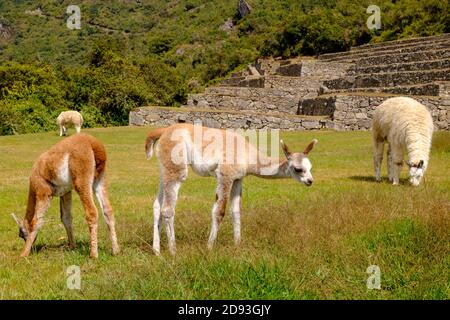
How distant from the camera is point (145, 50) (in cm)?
8612

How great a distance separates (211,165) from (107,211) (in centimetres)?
135

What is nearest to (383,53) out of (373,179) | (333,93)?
(333,93)

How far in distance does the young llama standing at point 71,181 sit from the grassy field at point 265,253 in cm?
34

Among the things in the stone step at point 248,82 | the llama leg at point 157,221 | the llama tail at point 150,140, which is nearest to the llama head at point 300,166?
the llama leg at point 157,221

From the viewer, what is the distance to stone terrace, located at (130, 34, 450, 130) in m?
27.0

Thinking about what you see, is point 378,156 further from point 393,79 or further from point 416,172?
point 393,79

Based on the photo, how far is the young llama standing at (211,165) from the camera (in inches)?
247

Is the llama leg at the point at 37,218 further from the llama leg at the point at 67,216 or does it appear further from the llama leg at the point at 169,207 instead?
the llama leg at the point at 169,207

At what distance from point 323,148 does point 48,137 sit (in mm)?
12044

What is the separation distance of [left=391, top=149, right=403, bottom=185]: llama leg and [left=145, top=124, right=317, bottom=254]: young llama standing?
18.6 ft

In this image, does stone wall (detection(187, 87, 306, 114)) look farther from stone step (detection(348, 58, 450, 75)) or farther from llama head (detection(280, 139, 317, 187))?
llama head (detection(280, 139, 317, 187))

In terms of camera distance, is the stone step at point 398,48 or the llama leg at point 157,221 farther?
the stone step at point 398,48

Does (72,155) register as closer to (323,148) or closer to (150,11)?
(323,148)
